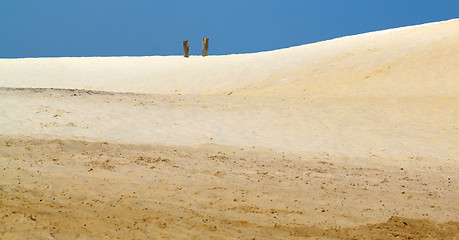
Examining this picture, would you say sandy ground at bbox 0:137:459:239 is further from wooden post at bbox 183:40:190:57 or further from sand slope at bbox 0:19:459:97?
wooden post at bbox 183:40:190:57

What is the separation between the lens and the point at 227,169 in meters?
6.84

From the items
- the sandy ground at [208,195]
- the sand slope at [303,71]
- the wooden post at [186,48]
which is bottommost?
the sandy ground at [208,195]

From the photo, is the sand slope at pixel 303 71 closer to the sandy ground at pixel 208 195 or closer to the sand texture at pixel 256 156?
the sand texture at pixel 256 156

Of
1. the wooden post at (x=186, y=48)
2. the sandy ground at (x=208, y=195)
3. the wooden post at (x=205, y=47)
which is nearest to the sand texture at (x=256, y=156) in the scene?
the sandy ground at (x=208, y=195)

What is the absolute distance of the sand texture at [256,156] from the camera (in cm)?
452

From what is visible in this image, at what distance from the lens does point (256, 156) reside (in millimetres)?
8047

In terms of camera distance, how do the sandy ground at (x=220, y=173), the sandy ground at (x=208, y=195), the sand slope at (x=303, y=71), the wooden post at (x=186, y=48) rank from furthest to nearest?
the wooden post at (x=186, y=48), the sand slope at (x=303, y=71), the sandy ground at (x=220, y=173), the sandy ground at (x=208, y=195)

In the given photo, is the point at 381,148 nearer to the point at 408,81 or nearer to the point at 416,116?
the point at 416,116

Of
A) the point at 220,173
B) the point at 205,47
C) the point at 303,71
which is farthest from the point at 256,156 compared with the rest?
the point at 205,47

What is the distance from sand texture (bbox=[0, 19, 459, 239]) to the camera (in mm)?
4520

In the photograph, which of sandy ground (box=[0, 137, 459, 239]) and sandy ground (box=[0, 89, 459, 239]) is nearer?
sandy ground (box=[0, 137, 459, 239])

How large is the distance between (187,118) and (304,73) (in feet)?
26.9

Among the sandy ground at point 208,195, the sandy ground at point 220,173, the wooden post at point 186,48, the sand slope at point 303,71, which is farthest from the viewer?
the wooden post at point 186,48

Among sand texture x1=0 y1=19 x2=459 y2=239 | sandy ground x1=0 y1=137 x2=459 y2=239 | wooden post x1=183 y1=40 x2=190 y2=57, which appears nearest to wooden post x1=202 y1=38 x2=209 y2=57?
wooden post x1=183 y1=40 x2=190 y2=57
